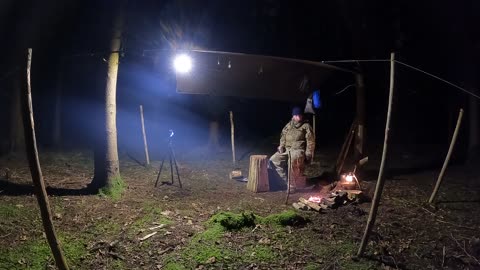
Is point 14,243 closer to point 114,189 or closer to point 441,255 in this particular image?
point 114,189

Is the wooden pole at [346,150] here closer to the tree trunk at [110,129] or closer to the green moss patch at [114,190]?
the green moss patch at [114,190]

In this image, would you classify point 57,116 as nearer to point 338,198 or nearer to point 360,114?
point 360,114

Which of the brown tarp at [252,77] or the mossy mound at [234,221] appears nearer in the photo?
the mossy mound at [234,221]

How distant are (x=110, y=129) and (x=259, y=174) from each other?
4.16m

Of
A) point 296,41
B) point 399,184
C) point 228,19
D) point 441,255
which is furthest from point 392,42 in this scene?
point 441,255

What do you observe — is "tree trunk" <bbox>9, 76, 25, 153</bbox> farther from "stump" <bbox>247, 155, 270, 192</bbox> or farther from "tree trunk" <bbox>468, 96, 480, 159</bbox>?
"tree trunk" <bbox>468, 96, 480, 159</bbox>

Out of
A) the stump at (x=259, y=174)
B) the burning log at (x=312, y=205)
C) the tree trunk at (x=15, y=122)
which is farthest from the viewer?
the tree trunk at (x=15, y=122)

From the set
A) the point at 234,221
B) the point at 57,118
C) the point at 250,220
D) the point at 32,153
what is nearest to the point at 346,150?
the point at 250,220

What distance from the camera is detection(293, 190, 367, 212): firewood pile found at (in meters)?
9.29

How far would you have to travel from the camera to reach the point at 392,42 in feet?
66.7

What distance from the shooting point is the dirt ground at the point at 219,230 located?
682 cm

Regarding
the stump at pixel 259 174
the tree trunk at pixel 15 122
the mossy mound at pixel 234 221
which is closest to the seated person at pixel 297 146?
the stump at pixel 259 174

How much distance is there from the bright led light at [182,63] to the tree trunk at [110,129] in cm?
209

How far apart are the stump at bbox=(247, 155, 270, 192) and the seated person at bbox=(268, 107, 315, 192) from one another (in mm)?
614
